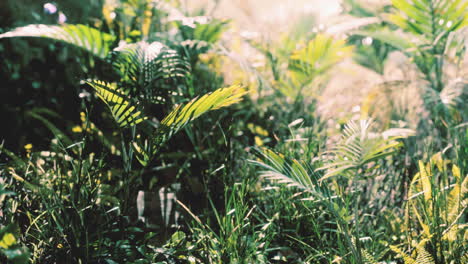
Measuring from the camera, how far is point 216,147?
1.89 meters

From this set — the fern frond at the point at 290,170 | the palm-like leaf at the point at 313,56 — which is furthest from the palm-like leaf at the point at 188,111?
the palm-like leaf at the point at 313,56

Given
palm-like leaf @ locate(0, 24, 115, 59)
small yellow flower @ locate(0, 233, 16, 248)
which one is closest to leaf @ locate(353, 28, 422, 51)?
palm-like leaf @ locate(0, 24, 115, 59)

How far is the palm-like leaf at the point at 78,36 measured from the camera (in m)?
1.50

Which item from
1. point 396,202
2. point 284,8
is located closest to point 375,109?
point 396,202

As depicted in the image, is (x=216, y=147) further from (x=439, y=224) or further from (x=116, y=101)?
(x=439, y=224)

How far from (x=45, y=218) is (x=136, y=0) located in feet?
4.99

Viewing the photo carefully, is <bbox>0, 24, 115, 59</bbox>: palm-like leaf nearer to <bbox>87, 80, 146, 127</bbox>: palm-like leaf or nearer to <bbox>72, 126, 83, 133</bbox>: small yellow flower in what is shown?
<bbox>72, 126, 83, 133</bbox>: small yellow flower

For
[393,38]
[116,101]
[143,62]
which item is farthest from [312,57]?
[116,101]

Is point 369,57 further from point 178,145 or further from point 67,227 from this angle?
point 67,227

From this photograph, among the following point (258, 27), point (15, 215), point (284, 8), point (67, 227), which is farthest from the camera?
point (284, 8)

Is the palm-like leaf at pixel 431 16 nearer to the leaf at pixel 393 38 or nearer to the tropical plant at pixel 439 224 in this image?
the leaf at pixel 393 38

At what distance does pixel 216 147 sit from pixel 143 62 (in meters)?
0.63

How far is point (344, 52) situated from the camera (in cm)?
235

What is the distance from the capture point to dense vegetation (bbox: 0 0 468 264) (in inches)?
44.8
